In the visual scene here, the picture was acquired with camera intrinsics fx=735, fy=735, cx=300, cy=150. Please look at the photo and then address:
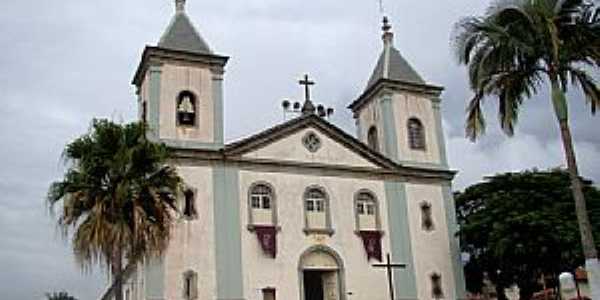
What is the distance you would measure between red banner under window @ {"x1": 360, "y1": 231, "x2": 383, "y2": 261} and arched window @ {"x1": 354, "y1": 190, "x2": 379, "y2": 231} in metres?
0.28

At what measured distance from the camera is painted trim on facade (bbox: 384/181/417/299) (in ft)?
98.6

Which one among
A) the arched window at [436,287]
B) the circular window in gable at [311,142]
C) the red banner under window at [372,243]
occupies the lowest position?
the arched window at [436,287]

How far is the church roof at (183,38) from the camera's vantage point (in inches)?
1198

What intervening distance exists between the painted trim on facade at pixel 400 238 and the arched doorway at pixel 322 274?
7.93 feet

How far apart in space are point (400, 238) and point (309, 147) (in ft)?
17.8

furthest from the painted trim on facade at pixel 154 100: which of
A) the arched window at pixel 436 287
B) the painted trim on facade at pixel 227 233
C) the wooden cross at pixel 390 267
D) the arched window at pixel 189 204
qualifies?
the arched window at pixel 436 287

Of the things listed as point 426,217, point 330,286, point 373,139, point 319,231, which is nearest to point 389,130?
point 373,139

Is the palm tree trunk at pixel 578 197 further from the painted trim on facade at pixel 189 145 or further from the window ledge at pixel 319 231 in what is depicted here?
the painted trim on facade at pixel 189 145

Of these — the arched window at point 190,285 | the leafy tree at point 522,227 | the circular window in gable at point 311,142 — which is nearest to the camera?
the arched window at point 190,285

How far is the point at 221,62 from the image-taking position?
30.7m

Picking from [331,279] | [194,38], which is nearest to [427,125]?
[331,279]

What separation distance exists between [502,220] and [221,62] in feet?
43.6

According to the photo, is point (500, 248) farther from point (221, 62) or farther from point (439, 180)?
point (221, 62)

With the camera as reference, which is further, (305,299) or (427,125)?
(427,125)
